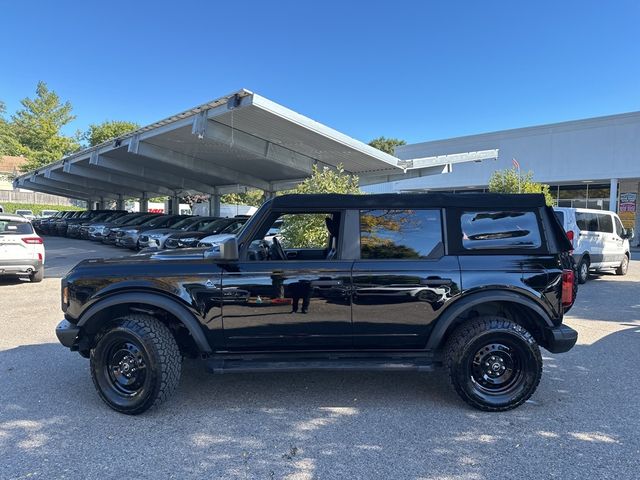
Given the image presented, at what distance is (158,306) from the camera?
12.3 ft

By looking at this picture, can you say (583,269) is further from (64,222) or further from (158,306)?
(64,222)

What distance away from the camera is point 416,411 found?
3.89 metres

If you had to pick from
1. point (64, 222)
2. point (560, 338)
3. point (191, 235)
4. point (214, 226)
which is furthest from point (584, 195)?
point (64, 222)

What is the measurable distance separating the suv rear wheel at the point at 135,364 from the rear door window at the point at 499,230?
2677 mm

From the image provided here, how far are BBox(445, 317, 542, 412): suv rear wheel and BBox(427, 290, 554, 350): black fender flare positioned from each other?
0.17m

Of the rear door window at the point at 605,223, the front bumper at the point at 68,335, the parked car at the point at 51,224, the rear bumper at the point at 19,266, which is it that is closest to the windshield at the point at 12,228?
the rear bumper at the point at 19,266

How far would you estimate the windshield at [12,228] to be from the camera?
984 centimetres

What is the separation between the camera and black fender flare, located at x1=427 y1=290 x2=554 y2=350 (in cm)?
380

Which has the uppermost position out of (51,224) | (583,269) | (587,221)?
(51,224)

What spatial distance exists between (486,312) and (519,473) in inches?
56.6

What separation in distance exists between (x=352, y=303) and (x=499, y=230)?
1.46 m

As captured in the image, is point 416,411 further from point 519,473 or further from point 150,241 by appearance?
point 150,241

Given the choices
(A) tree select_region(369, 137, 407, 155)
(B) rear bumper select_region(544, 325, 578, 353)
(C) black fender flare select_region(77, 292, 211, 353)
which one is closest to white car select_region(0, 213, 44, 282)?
(C) black fender flare select_region(77, 292, 211, 353)

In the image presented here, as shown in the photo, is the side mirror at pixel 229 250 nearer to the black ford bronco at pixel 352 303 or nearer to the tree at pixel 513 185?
the black ford bronco at pixel 352 303
